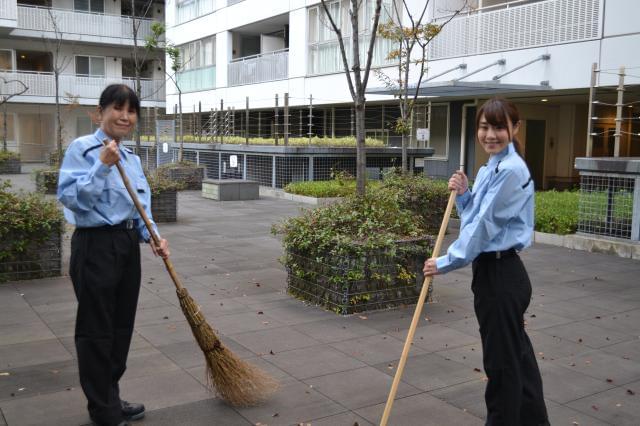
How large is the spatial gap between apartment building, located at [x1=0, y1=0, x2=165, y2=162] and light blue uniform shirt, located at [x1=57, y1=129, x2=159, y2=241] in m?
30.8

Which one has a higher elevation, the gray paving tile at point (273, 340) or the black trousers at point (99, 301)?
the black trousers at point (99, 301)

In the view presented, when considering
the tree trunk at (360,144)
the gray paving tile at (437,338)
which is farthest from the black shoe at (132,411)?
the tree trunk at (360,144)

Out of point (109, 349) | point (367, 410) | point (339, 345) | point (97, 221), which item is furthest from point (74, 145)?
point (339, 345)

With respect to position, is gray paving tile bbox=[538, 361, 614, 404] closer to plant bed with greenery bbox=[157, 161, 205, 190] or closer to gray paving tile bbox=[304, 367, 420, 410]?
gray paving tile bbox=[304, 367, 420, 410]

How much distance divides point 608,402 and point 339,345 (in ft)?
6.62

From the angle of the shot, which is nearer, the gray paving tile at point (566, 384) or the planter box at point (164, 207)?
the gray paving tile at point (566, 384)

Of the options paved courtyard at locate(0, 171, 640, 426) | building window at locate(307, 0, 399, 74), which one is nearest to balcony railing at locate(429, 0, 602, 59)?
building window at locate(307, 0, 399, 74)

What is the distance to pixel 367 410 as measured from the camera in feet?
13.4

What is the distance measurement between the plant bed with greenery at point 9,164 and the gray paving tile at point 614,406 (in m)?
27.3

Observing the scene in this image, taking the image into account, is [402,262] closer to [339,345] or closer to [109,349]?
[339,345]

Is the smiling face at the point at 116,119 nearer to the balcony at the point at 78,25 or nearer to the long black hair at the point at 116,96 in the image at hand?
the long black hair at the point at 116,96

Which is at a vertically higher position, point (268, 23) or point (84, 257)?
point (268, 23)

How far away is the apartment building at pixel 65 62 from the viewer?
109ft

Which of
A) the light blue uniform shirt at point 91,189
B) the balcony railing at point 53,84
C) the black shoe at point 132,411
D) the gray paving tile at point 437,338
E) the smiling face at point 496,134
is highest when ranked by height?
the balcony railing at point 53,84
